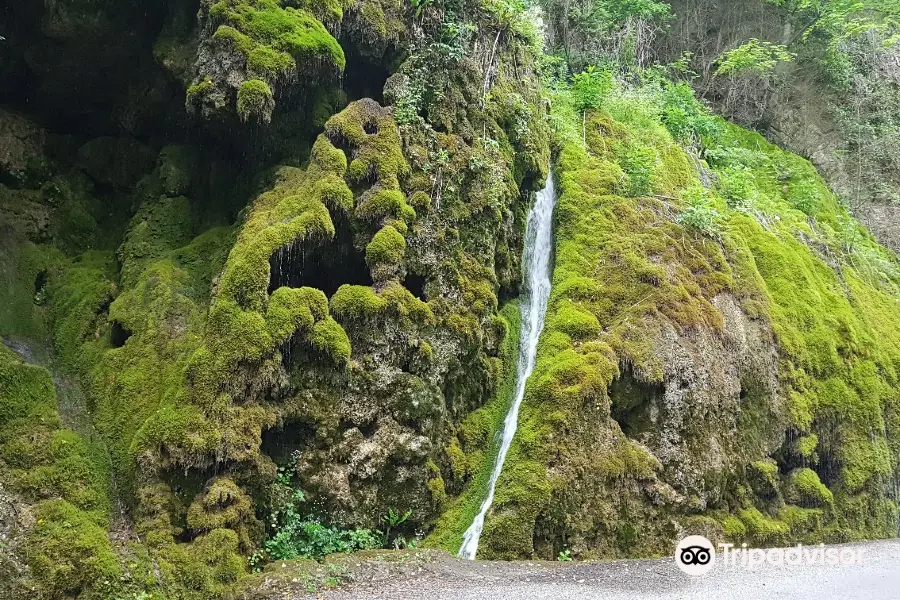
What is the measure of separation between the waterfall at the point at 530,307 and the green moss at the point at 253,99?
6.63 meters

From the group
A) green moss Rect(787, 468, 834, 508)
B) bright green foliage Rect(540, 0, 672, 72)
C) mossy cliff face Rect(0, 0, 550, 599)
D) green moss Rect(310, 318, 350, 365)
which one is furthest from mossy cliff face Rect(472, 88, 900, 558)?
bright green foliage Rect(540, 0, 672, 72)

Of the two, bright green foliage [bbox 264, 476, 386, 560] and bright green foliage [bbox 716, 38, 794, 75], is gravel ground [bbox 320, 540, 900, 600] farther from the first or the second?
bright green foliage [bbox 716, 38, 794, 75]

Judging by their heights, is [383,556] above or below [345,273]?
below

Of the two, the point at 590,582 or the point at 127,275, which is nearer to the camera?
the point at 590,582

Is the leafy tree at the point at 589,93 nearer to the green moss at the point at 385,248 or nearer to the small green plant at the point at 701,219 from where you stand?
the small green plant at the point at 701,219

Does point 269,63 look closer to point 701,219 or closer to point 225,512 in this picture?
point 225,512

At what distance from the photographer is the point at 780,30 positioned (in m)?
25.6

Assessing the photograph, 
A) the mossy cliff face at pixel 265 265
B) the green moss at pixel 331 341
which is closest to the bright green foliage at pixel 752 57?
the mossy cliff face at pixel 265 265

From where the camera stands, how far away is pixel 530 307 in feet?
44.7

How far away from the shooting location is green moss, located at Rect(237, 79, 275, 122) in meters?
10.6

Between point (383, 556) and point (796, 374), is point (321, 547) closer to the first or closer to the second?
point (383, 556)

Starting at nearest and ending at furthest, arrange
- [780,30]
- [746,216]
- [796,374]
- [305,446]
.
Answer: [305,446]
[796,374]
[746,216]
[780,30]

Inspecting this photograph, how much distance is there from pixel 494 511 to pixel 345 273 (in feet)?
16.4

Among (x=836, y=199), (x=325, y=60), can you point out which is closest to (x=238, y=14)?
(x=325, y=60)
